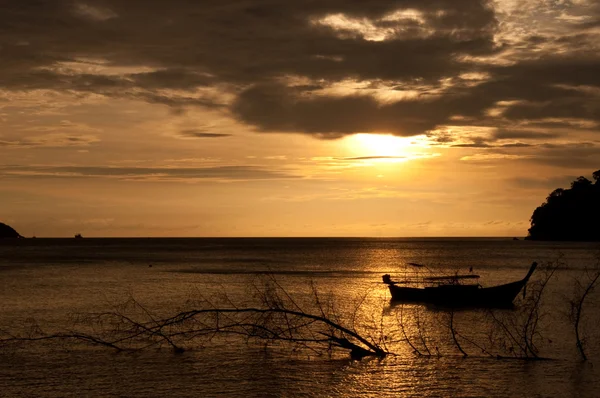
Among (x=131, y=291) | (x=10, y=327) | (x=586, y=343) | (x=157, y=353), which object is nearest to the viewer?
(x=157, y=353)

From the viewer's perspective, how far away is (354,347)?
21.9 meters

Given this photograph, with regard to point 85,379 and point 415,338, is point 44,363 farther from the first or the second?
point 415,338

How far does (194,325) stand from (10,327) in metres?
8.50

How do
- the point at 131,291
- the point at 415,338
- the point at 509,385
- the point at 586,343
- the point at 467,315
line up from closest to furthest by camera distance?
the point at 509,385 < the point at 586,343 < the point at 415,338 < the point at 467,315 < the point at 131,291

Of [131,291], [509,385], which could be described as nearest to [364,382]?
[509,385]

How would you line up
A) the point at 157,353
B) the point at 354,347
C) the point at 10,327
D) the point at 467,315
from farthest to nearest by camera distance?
the point at 467,315
the point at 10,327
the point at 157,353
the point at 354,347

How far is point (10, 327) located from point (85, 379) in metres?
12.2

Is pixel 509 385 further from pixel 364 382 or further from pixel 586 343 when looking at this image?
pixel 586 343

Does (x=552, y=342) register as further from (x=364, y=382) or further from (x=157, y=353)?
(x=157, y=353)

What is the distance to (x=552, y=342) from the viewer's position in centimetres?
2594

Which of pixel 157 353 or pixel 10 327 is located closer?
pixel 157 353

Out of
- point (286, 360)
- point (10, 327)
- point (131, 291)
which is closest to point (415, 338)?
point (286, 360)

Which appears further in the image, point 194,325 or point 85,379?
point 194,325

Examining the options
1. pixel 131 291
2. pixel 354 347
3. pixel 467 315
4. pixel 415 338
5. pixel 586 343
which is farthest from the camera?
pixel 131 291
